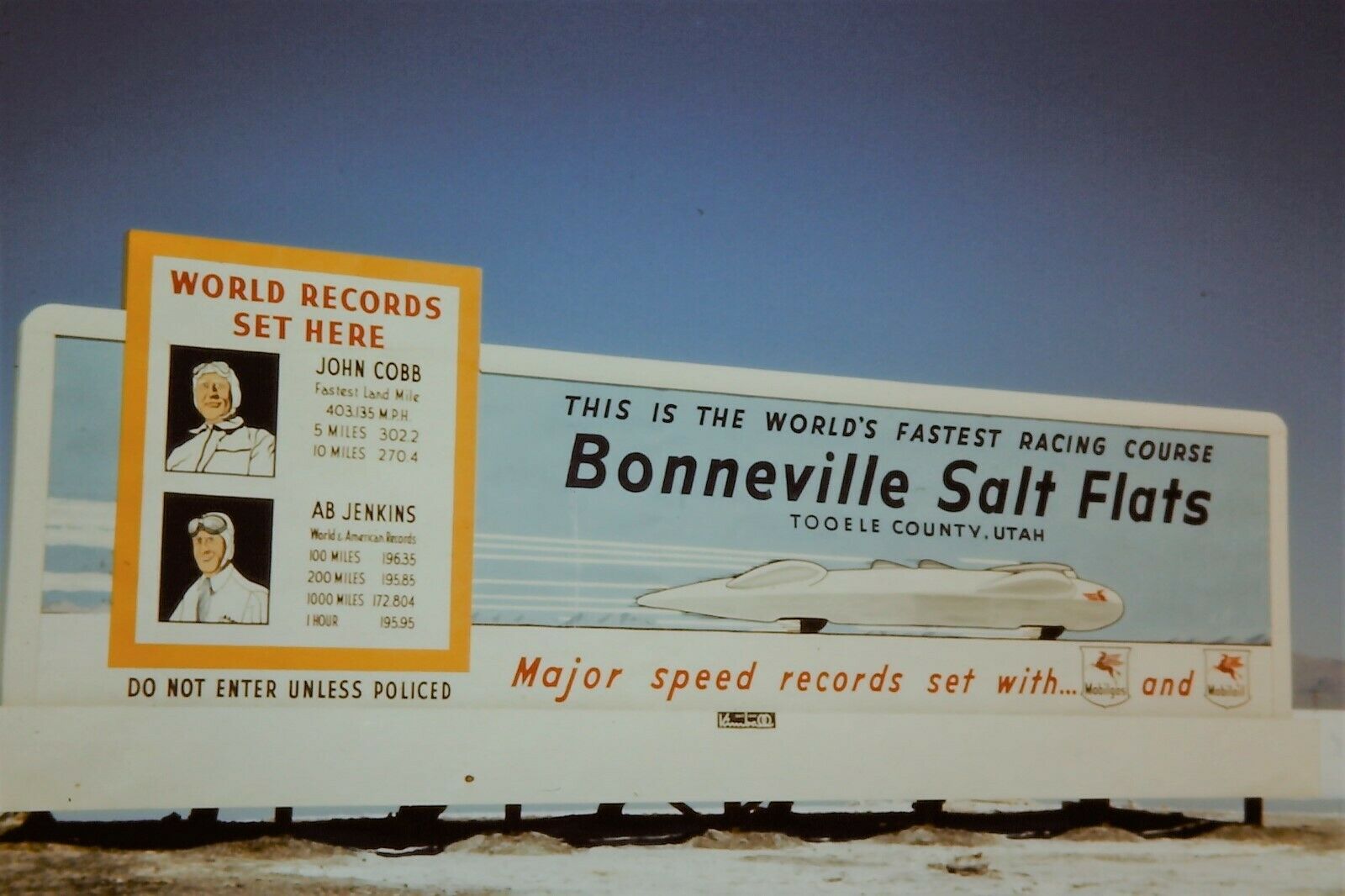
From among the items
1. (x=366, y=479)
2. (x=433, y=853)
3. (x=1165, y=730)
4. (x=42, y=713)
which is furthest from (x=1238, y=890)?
(x=42, y=713)

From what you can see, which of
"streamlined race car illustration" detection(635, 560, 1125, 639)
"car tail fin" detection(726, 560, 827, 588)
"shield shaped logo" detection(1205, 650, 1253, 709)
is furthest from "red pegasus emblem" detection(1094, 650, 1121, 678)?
"car tail fin" detection(726, 560, 827, 588)

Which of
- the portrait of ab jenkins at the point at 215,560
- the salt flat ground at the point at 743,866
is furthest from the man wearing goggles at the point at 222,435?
the salt flat ground at the point at 743,866

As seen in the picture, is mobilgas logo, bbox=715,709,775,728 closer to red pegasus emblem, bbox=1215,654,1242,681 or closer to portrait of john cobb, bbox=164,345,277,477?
portrait of john cobb, bbox=164,345,277,477

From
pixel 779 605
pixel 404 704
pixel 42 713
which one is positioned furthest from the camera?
pixel 779 605

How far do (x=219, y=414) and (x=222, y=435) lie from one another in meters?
0.12

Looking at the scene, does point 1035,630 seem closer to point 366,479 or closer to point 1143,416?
point 1143,416

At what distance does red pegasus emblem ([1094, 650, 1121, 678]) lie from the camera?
8.85 m

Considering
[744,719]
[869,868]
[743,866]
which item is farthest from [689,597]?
[869,868]

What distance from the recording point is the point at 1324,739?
9203 millimetres

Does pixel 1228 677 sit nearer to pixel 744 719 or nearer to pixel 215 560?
pixel 744 719

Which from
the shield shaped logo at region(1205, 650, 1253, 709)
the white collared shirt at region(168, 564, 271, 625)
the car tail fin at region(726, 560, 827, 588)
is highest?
the car tail fin at region(726, 560, 827, 588)

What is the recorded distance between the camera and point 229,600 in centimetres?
730

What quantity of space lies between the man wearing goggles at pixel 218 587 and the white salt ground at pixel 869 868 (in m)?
1.42

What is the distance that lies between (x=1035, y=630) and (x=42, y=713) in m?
6.02
